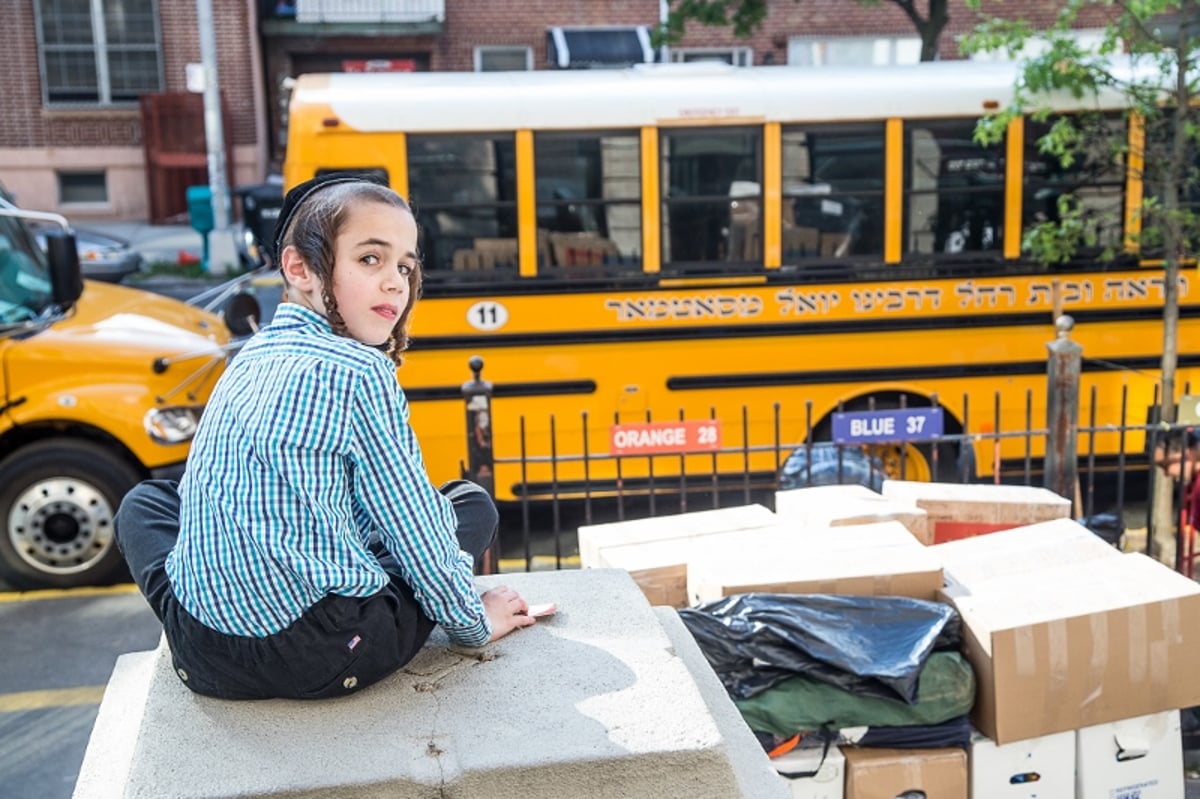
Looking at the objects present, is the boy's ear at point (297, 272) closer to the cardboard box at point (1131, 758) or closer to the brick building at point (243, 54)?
the cardboard box at point (1131, 758)

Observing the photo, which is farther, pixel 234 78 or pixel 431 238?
pixel 234 78

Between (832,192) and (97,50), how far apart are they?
17212 millimetres

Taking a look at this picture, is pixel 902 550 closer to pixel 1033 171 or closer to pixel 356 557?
pixel 356 557

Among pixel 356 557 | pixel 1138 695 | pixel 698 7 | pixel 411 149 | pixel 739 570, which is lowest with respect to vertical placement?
pixel 1138 695

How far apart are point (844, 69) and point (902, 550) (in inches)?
167

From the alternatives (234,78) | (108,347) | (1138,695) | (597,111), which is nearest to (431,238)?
(597,111)

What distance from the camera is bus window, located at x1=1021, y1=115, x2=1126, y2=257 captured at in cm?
732

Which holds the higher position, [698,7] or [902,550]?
[698,7]

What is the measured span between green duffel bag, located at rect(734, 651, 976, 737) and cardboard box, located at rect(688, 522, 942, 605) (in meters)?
0.27

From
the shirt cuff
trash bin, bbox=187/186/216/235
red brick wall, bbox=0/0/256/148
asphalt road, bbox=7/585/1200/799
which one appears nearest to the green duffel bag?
the shirt cuff

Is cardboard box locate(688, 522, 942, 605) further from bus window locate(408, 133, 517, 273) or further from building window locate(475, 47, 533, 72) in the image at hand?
building window locate(475, 47, 533, 72)

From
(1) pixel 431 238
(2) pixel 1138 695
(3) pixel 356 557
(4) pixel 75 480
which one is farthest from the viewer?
(1) pixel 431 238

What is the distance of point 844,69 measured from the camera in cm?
754

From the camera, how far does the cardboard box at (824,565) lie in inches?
150
